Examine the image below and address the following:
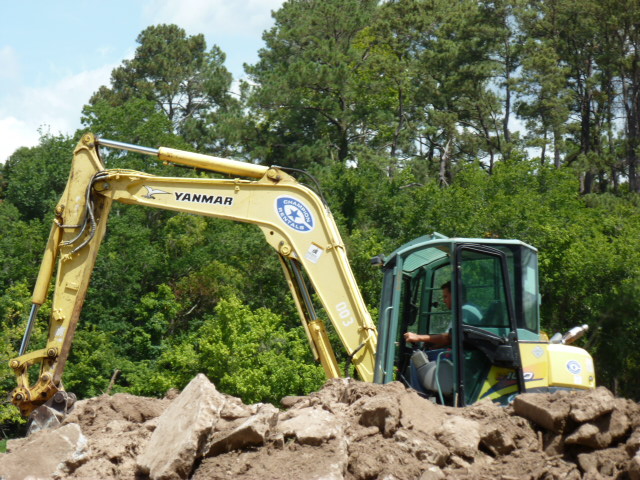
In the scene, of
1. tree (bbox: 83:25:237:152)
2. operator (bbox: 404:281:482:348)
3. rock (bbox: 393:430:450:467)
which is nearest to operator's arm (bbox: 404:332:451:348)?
operator (bbox: 404:281:482:348)

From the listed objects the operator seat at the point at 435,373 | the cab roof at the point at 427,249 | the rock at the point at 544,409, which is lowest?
the rock at the point at 544,409

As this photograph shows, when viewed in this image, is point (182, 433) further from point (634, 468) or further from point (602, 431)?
point (634, 468)

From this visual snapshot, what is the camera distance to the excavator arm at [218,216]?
31.0 feet

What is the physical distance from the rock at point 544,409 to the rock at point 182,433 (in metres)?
2.53

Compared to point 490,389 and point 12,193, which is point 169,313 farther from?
point 490,389

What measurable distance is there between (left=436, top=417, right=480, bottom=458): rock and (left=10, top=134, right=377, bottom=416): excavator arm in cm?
206

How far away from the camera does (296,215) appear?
384 inches

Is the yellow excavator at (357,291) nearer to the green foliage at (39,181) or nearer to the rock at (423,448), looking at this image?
the rock at (423,448)

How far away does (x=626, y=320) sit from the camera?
80.4ft

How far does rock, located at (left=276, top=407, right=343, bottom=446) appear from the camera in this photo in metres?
7.03

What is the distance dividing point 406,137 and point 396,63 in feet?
10.8

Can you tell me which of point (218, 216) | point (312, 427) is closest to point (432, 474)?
point (312, 427)

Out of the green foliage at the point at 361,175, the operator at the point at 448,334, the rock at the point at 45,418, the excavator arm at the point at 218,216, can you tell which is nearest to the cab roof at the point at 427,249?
the operator at the point at 448,334

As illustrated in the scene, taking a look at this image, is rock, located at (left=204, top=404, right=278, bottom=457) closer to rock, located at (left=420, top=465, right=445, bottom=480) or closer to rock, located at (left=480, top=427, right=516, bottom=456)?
rock, located at (left=420, top=465, right=445, bottom=480)
